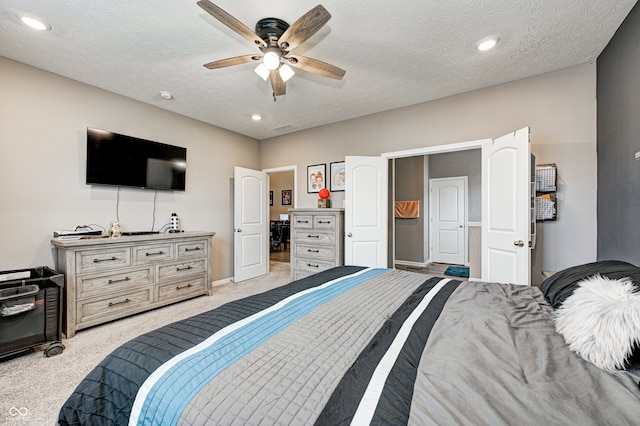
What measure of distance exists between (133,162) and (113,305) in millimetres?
1727

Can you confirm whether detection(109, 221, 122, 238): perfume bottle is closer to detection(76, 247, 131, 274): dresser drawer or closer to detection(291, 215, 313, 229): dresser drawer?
detection(76, 247, 131, 274): dresser drawer

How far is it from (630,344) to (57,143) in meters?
4.43

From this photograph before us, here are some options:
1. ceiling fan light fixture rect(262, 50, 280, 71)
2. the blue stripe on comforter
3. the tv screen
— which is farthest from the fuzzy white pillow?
the tv screen

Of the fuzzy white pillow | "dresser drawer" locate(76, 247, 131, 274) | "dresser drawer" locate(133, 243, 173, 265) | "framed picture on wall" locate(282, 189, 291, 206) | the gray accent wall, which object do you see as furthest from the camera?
"framed picture on wall" locate(282, 189, 291, 206)

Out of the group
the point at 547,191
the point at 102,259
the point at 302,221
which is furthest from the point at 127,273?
the point at 547,191

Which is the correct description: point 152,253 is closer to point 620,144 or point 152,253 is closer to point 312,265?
point 312,265

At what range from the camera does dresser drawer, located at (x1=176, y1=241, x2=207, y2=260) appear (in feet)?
11.3

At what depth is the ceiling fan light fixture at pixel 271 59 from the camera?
1922mm

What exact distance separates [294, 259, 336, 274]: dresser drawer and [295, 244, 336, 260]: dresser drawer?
2.9 inches

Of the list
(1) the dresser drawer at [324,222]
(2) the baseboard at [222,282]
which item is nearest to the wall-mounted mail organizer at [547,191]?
(1) the dresser drawer at [324,222]

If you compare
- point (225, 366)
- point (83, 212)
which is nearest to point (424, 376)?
point (225, 366)

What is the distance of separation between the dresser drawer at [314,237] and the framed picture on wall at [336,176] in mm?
867

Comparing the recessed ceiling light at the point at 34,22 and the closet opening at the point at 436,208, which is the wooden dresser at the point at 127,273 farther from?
the closet opening at the point at 436,208

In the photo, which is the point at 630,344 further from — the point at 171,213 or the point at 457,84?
the point at 171,213
